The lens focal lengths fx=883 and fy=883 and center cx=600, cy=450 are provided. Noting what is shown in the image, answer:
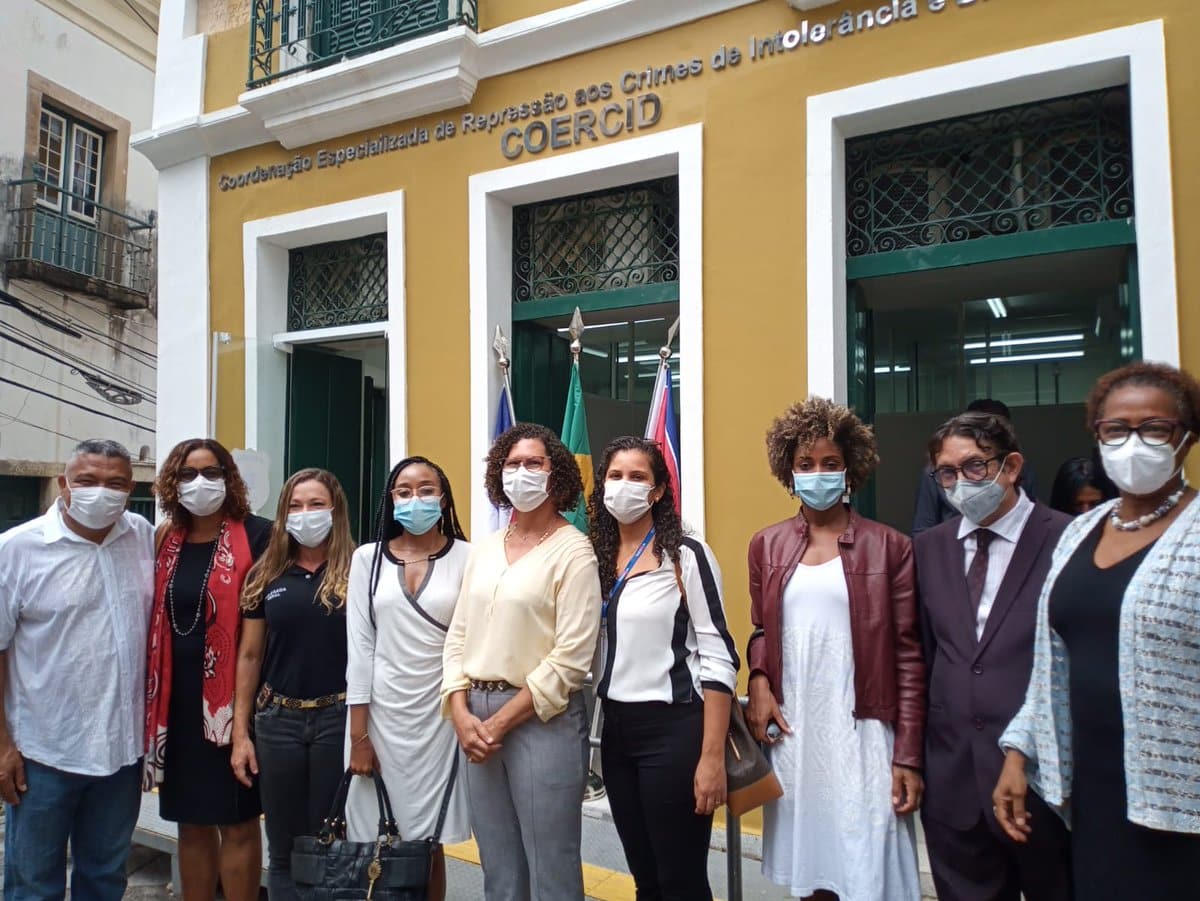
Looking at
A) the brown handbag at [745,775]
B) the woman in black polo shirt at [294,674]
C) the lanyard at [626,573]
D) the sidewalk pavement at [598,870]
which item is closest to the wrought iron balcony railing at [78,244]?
the sidewalk pavement at [598,870]

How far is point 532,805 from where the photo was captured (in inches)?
112

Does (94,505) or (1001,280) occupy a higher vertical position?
(1001,280)

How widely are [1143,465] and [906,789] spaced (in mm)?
1172

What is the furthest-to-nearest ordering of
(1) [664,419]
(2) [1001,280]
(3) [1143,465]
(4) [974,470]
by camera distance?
(2) [1001,280]
(1) [664,419]
(4) [974,470]
(3) [1143,465]

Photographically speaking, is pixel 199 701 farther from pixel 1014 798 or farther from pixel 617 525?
pixel 1014 798

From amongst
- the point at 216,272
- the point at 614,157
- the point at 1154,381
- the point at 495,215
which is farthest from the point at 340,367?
the point at 1154,381

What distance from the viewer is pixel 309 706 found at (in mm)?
3252

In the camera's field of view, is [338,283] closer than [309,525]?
No

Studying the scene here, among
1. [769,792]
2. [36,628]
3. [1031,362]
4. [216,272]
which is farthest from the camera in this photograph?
[1031,362]

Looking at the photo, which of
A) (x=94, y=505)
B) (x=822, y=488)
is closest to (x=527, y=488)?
(x=822, y=488)

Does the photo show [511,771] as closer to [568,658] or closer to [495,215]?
[568,658]

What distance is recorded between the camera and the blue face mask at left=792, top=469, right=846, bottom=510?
2.92 meters

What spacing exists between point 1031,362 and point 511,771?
7788 mm

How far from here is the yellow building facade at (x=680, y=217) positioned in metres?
4.63
